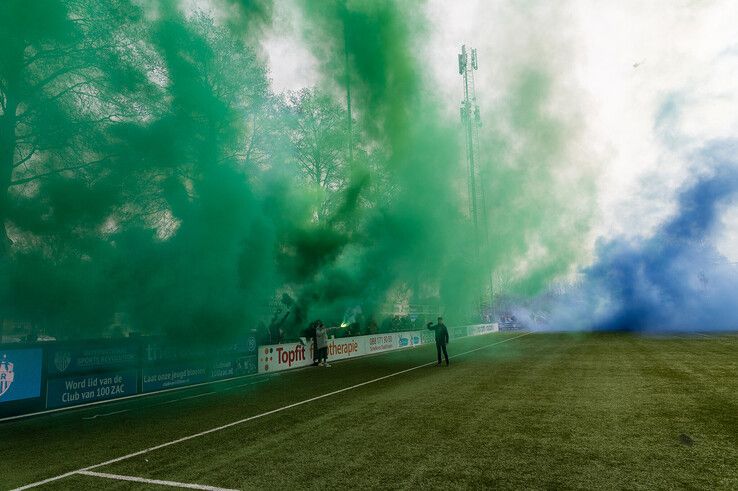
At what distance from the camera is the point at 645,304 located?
51500mm

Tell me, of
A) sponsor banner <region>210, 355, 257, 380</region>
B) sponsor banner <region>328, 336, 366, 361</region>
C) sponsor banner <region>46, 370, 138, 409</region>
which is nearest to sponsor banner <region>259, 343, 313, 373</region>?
sponsor banner <region>210, 355, 257, 380</region>

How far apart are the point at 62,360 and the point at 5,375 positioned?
4.08 feet

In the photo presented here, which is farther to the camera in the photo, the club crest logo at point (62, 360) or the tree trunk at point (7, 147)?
the tree trunk at point (7, 147)

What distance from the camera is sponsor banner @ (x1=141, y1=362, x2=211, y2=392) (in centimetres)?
1295

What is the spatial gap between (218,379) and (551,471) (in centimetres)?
1261

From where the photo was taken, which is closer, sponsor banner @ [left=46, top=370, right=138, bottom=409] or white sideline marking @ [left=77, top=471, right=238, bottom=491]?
white sideline marking @ [left=77, top=471, right=238, bottom=491]

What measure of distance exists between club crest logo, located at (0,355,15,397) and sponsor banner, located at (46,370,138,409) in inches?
33.5

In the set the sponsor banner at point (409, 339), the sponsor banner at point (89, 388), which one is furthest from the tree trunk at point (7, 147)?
the sponsor banner at point (409, 339)

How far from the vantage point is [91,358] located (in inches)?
452

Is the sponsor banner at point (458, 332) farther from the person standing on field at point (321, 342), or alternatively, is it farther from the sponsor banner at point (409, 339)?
the person standing on field at point (321, 342)

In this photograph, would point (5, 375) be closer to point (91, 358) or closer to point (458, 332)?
point (91, 358)

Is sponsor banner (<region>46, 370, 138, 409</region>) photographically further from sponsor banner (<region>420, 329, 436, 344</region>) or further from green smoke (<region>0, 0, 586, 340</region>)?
sponsor banner (<region>420, 329, 436, 344</region>)

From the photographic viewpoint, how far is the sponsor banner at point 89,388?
10633 mm

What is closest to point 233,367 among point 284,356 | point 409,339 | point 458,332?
point 284,356
